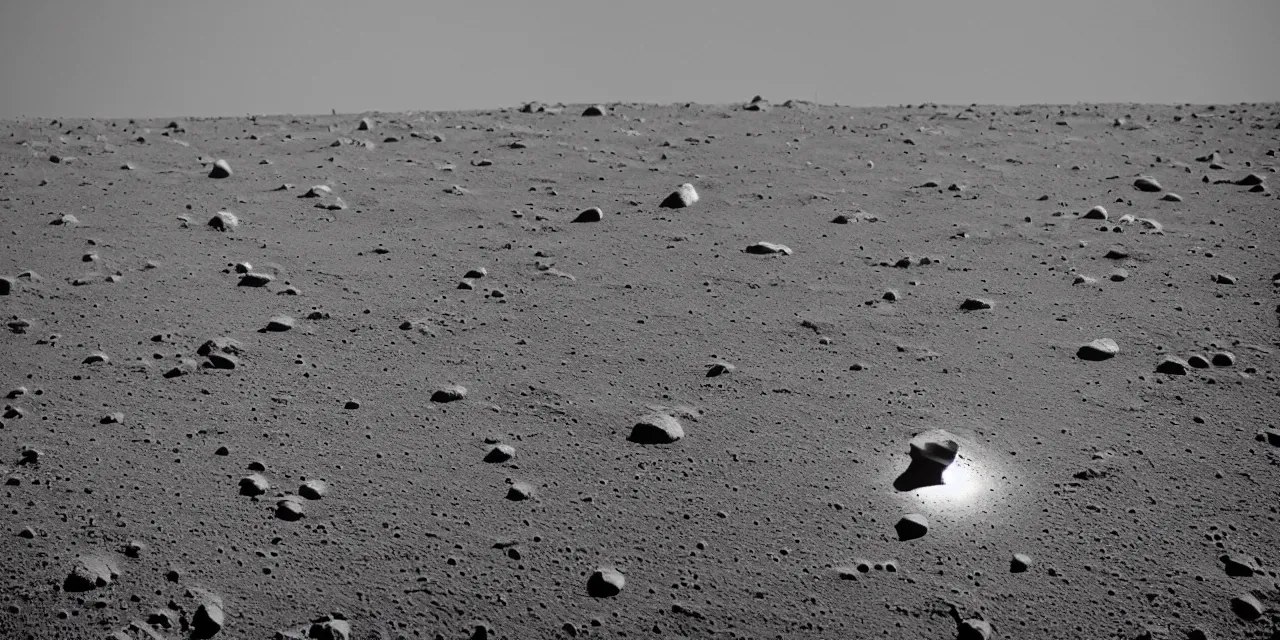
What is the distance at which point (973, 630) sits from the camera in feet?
8.59

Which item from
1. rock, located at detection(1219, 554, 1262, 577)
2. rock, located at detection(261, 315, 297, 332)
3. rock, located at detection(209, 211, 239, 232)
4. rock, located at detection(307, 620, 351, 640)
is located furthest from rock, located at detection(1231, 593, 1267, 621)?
rock, located at detection(209, 211, 239, 232)

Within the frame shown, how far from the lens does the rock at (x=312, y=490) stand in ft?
10.2

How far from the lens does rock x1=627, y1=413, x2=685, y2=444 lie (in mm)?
3496

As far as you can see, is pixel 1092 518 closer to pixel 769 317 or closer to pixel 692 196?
pixel 769 317

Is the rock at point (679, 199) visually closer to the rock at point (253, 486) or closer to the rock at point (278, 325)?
the rock at point (278, 325)

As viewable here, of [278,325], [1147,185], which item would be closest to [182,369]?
[278,325]

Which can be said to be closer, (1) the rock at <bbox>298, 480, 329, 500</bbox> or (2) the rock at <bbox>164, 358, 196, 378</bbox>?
(1) the rock at <bbox>298, 480, 329, 500</bbox>

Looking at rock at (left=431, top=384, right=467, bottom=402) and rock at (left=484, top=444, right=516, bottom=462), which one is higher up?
rock at (left=431, top=384, right=467, bottom=402)

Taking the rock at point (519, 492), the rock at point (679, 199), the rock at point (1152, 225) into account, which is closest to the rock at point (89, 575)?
the rock at point (519, 492)

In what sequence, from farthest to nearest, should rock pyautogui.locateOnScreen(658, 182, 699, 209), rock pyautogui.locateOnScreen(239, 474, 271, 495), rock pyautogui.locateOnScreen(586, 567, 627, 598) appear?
rock pyautogui.locateOnScreen(658, 182, 699, 209), rock pyautogui.locateOnScreen(239, 474, 271, 495), rock pyautogui.locateOnScreen(586, 567, 627, 598)

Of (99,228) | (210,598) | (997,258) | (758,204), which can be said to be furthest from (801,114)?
(210,598)

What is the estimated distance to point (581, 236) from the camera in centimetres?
564

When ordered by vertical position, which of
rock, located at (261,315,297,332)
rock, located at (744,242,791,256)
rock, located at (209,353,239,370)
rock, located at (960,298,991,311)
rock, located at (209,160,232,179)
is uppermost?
rock, located at (209,160,232,179)

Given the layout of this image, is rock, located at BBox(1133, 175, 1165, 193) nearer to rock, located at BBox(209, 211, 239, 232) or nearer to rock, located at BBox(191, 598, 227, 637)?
rock, located at BBox(209, 211, 239, 232)
